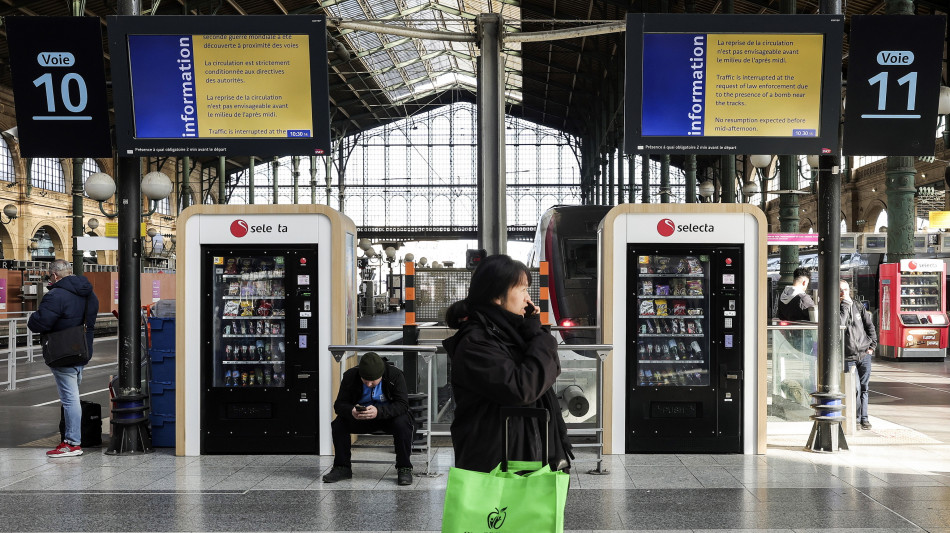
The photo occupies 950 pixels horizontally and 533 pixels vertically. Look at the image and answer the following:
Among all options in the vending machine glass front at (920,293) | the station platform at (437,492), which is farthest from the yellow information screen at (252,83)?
the vending machine glass front at (920,293)

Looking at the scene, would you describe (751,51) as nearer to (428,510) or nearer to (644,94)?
A: (644,94)

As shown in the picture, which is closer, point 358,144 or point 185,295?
point 185,295

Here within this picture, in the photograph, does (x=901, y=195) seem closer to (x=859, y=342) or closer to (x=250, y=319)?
(x=859, y=342)

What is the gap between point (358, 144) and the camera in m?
48.2

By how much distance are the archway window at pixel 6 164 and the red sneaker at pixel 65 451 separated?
2888cm

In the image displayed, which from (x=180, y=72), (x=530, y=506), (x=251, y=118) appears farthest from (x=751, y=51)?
(x=530, y=506)

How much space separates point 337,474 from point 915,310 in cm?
1616

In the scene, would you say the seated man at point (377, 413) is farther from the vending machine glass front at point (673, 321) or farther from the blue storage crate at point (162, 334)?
the vending machine glass front at point (673, 321)

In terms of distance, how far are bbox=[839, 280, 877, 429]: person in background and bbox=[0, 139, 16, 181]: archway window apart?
1261 inches

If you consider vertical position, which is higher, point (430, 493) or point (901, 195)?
point (901, 195)

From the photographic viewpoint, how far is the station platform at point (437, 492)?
5363 millimetres

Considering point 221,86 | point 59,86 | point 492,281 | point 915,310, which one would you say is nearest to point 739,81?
point 221,86

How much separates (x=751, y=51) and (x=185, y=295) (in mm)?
5549

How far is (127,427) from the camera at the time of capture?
7695 mm
